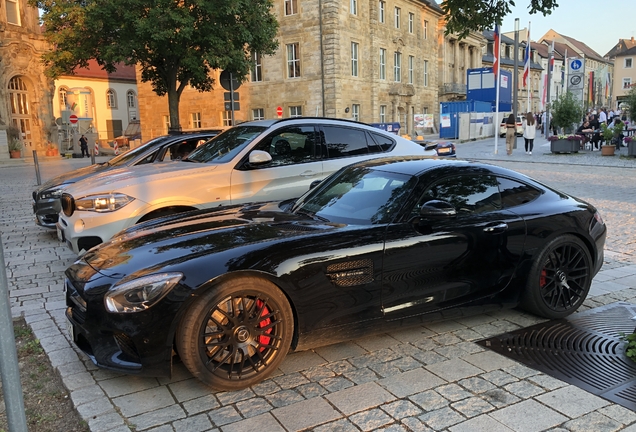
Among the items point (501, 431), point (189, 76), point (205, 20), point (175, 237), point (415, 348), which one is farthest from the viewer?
point (189, 76)

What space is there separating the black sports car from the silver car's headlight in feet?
5.19

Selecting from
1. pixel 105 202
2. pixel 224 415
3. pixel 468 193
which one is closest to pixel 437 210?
pixel 468 193

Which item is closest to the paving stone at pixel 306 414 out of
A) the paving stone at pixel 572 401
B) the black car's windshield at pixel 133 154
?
the paving stone at pixel 572 401

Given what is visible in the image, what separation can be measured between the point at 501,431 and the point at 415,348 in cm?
120

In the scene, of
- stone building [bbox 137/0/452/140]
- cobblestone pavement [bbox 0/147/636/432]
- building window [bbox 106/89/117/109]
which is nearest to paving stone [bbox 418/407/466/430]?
cobblestone pavement [bbox 0/147/636/432]

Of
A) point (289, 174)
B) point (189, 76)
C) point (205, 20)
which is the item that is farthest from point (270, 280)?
point (189, 76)

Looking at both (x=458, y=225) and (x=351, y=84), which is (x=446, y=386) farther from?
(x=351, y=84)

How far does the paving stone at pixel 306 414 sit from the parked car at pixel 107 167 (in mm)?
6053

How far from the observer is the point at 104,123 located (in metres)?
51.0

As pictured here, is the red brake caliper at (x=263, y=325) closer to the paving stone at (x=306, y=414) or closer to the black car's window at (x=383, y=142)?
→ the paving stone at (x=306, y=414)

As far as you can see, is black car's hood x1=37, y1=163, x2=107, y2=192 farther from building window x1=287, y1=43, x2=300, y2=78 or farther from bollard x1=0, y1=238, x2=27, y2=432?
building window x1=287, y1=43, x2=300, y2=78

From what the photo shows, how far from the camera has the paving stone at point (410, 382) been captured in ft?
11.4

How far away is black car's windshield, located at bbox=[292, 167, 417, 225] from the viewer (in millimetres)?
4195

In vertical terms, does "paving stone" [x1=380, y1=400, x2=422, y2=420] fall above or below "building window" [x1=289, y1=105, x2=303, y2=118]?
below
